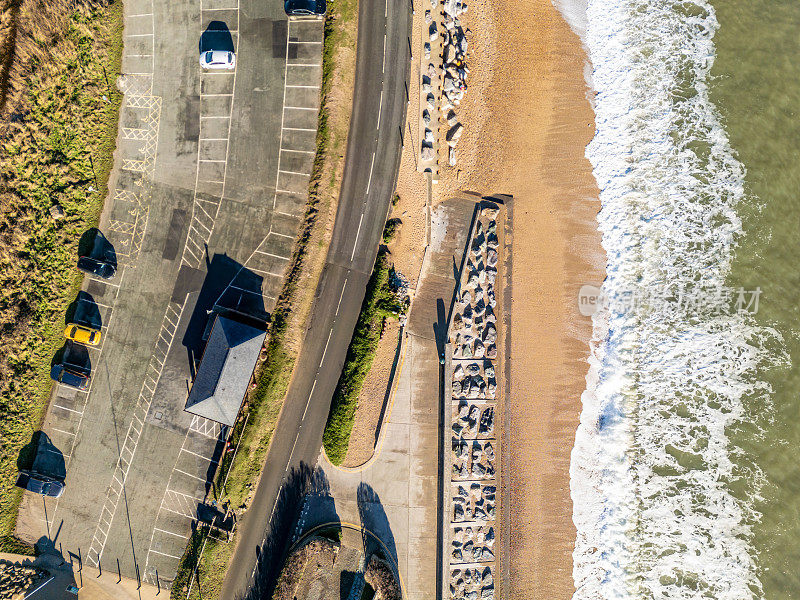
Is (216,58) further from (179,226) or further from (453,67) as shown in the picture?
(453,67)

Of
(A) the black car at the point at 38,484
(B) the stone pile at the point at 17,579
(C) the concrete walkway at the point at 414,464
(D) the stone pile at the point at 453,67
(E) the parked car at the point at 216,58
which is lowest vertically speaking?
(B) the stone pile at the point at 17,579

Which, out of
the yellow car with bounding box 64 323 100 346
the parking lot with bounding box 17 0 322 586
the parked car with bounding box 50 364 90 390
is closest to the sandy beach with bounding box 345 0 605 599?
the parking lot with bounding box 17 0 322 586

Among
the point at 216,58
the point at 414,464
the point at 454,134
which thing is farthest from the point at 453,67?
the point at 414,464

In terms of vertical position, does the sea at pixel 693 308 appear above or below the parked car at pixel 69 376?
above

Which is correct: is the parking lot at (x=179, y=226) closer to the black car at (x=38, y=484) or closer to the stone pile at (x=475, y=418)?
the black car at (x=38, y=484)

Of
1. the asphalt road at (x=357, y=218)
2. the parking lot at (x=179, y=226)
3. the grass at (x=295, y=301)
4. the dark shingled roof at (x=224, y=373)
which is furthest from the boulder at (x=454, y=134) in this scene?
Answer: the dark shingled roof at (x=224, y=373)
